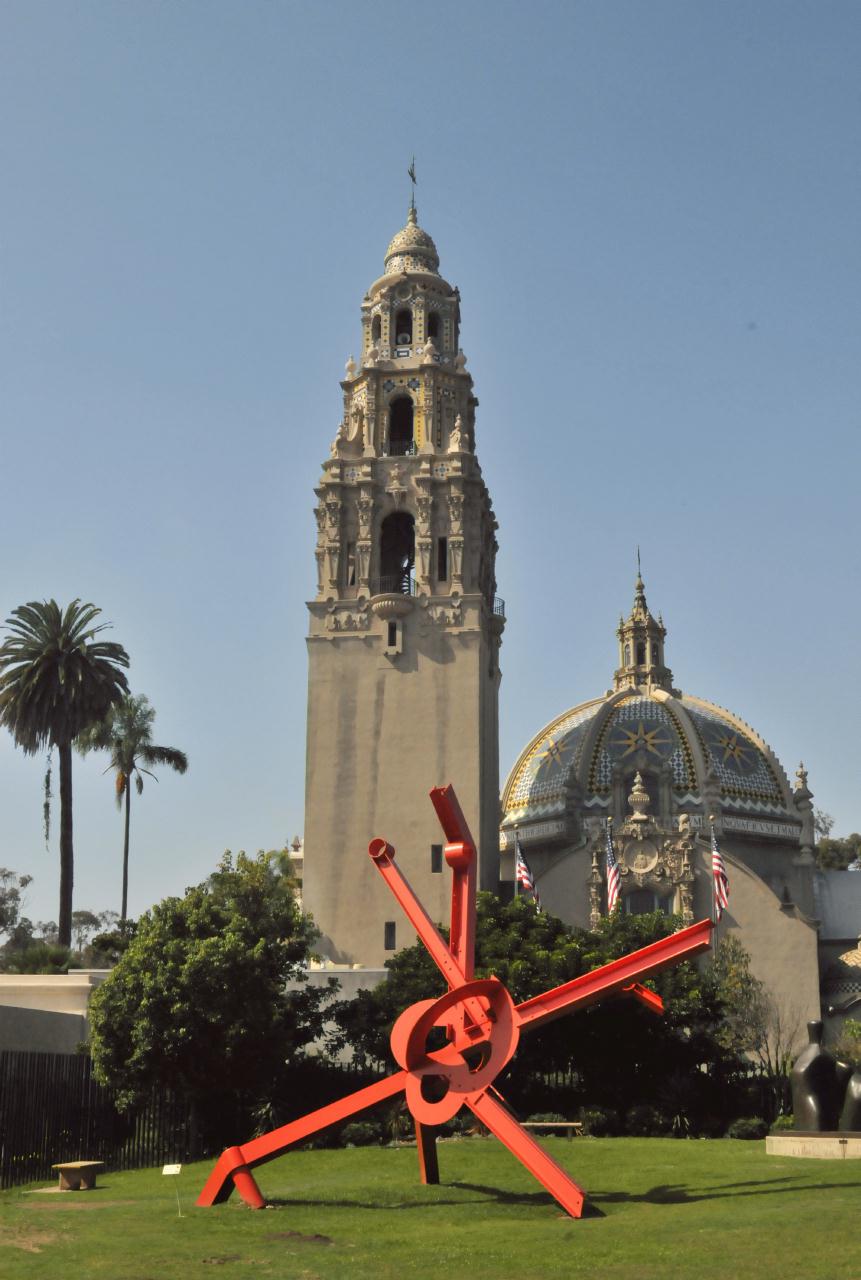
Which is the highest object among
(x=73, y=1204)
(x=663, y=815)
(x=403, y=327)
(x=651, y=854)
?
(x=403, y=327)

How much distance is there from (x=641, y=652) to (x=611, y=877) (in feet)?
94.5

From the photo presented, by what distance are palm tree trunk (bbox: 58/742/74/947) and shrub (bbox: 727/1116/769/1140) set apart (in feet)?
78.6

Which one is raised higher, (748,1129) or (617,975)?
(617,975)

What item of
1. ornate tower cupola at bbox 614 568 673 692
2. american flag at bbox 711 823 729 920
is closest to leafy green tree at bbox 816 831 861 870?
ornate tower cupola at bbox 614 568 673 692

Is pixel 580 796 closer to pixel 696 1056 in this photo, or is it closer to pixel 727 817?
pixel 727 817

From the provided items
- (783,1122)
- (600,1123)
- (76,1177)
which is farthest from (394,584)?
(76,1177)

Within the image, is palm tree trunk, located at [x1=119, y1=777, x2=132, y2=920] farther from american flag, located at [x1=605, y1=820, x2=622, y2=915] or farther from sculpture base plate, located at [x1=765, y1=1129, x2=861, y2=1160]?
sculpture base plate, located at [x1=765, y1=1129, x2=861, y2=1160]

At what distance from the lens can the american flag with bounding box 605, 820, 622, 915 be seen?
172ft

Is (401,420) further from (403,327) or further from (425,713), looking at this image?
(425,713)

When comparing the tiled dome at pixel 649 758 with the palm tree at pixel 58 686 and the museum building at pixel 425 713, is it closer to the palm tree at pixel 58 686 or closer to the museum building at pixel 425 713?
the museum building at pixel 425 713

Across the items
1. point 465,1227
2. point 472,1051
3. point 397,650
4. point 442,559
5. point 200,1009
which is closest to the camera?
point 465,1227

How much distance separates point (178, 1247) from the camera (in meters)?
16.2

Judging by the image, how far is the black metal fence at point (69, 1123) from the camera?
24.5 m

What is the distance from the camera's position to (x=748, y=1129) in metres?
33.5
